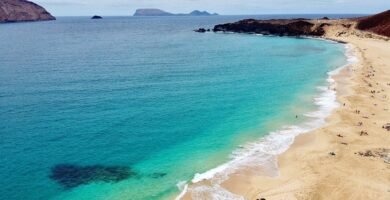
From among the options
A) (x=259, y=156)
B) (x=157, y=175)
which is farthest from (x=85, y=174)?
(x=259, y=156)

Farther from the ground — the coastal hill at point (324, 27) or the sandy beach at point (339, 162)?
the coastal hill at point (324, 27)

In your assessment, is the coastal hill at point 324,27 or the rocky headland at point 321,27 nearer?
the coastal hill at point 324,27

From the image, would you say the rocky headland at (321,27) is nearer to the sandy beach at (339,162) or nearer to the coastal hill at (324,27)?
the coastal hill at (324,27)

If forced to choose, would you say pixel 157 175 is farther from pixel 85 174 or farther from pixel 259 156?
pixel 259 156

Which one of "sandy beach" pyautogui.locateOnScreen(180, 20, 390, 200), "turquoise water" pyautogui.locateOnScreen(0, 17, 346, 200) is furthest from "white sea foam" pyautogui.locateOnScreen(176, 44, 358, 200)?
"turquoise water" pyautogui.locateOnScreen(0, 17, 346, 200)

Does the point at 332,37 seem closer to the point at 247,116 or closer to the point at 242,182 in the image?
the point at 247,116

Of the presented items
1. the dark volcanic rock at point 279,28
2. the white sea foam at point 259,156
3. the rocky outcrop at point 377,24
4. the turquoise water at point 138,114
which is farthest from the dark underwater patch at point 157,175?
the dark volcanic rock at point 279,28
